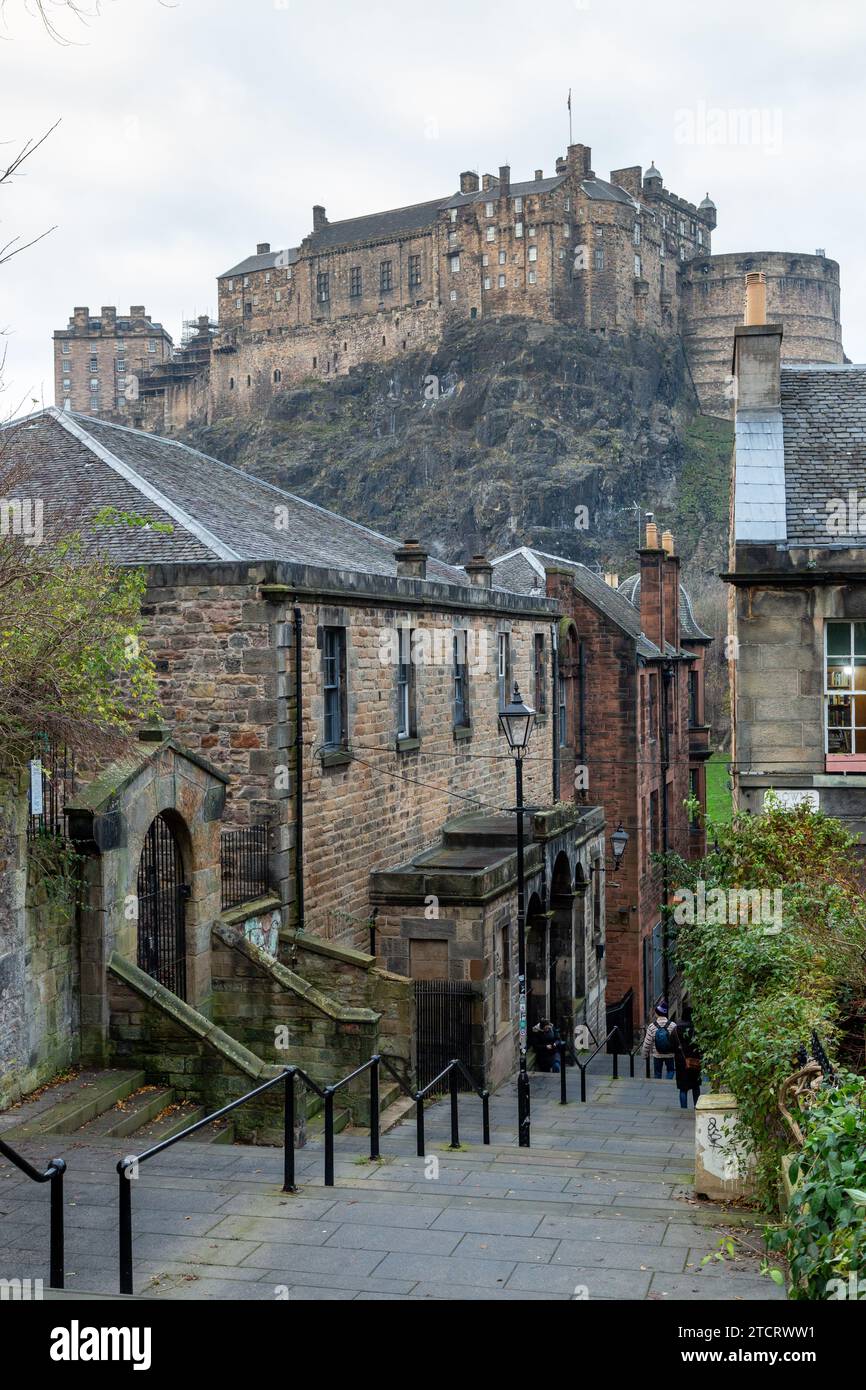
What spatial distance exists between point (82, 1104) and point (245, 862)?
5.58 m

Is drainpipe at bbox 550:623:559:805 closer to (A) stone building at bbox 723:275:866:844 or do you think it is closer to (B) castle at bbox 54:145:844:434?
(A) stone building at bbox 723:275:866:844

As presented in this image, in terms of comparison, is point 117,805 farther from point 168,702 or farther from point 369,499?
point 369,499

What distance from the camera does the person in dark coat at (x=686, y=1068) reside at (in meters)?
16.4

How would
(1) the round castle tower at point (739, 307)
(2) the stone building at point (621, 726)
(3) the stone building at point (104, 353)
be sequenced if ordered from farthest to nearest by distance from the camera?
(3) the stone building at point (104, 353) < (1) the round castle tower at point (739, 307) < (2) the stone building at point (621, 726)

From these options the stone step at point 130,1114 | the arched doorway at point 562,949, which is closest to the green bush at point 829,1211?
the stone step at point 130,1114

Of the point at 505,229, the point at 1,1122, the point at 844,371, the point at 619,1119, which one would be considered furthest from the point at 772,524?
the point at 505,229

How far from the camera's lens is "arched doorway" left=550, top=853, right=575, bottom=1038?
2364 centimetres

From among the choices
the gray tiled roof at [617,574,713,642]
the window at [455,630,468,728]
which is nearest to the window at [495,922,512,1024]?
the window at [455,630,468,728]

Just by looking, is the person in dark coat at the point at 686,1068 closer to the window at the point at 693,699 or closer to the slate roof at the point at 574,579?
the slate roof at the point at 574,579

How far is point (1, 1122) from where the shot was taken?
380 inches

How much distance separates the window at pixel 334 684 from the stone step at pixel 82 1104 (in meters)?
6.87

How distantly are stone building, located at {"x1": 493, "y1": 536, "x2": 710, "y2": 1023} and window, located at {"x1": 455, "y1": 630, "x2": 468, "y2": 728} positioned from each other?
6.87 meters
